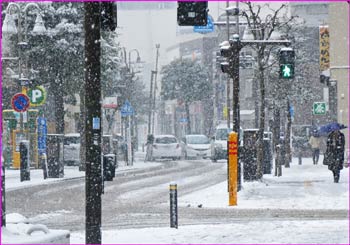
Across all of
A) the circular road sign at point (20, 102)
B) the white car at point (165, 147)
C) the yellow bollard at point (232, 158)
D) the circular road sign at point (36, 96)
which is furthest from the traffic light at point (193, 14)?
the white car at point (165, 147)

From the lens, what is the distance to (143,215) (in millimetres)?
16891

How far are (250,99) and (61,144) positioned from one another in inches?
1752

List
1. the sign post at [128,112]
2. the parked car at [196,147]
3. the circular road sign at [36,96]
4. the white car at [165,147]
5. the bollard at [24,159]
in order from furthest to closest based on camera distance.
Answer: the parked car at [196,147] → the white car at [165,147] → the sign post at [128,112] → the circular road sign at [36,96] → the bollard at [24,159]

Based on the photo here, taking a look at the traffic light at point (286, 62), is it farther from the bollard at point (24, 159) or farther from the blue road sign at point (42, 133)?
the blue road sign at point (42, 133)

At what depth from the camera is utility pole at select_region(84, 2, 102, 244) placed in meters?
10.0

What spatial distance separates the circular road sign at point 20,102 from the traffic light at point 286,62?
8.11 m

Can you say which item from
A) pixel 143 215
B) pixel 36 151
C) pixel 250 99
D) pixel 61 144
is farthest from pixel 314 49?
pixel 143 215

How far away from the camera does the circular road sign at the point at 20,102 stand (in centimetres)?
2530

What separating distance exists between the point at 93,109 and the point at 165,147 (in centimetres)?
3894

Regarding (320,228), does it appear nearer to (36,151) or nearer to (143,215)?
(143,215)

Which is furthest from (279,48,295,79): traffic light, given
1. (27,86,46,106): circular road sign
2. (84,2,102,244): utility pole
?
(84,2,102,244): utility pole

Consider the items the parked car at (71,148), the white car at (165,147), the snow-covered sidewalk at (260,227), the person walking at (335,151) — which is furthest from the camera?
the white car at (165,147)

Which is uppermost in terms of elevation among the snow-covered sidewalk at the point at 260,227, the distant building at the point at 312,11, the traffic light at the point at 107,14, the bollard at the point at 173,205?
the distant building at the point at 312,11

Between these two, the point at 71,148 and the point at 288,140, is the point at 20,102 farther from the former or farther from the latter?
the point at 288,140
